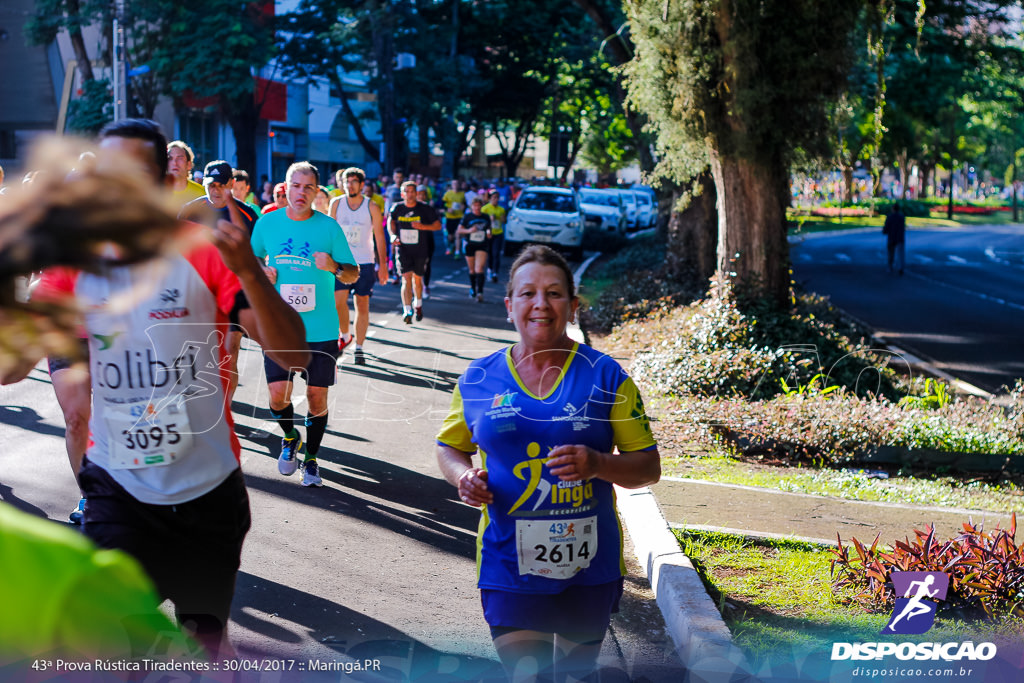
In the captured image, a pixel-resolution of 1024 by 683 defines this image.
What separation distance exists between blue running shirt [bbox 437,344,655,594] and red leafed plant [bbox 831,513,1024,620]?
90.4 inches

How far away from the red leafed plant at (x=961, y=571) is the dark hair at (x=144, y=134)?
379cm

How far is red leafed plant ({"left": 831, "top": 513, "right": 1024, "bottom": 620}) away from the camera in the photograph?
16.8 feet

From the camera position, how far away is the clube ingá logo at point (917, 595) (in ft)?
16.8

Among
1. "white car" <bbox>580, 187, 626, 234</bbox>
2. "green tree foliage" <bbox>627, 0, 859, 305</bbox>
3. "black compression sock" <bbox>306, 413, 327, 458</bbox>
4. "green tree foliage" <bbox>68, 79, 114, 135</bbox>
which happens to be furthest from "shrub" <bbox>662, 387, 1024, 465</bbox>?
"green tree foliage" <bbox>68, 79, 114, 135</bbox>

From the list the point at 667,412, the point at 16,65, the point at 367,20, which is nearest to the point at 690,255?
the point at 667,412

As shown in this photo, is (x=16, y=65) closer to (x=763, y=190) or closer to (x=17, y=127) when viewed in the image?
(x=17, y=127)

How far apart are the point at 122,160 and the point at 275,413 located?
6583 mm

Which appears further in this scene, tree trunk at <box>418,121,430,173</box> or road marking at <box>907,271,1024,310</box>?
tree trunk at <box>418,121,430,173</box>

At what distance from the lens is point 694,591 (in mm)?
5285

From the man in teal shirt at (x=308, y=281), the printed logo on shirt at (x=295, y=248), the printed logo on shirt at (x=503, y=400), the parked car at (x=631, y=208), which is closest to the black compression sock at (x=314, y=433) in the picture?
the man in teal shirt at (x=308, y=281)

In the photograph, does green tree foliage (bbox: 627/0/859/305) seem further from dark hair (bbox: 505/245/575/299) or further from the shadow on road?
dark hair (bbox: 505/245/575/299)

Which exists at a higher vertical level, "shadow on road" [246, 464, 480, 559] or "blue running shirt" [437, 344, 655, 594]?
"blue running shirt" [437, 344, 655, 594]

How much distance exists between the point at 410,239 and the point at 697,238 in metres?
5.03

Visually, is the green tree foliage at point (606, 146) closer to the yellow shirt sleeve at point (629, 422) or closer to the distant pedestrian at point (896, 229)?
the distant pedestrian at point (896, 229)
